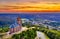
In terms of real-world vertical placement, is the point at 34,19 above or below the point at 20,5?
below

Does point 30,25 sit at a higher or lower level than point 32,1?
lower

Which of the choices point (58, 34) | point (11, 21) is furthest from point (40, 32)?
point (11, 21)

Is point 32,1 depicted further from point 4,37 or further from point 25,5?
point 4,37

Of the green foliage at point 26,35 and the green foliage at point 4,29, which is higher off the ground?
the green foliage at point 4,29

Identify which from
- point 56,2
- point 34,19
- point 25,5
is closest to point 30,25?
point 34,19

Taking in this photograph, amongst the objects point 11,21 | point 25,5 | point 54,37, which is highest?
point 25,5

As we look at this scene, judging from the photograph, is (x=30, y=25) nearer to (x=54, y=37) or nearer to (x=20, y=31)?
(x=20, y=31)

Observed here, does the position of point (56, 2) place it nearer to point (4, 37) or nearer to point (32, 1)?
Result: point (32, 1)

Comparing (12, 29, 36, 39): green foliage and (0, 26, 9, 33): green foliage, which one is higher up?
(0, 26, 9, 33): green foliage
